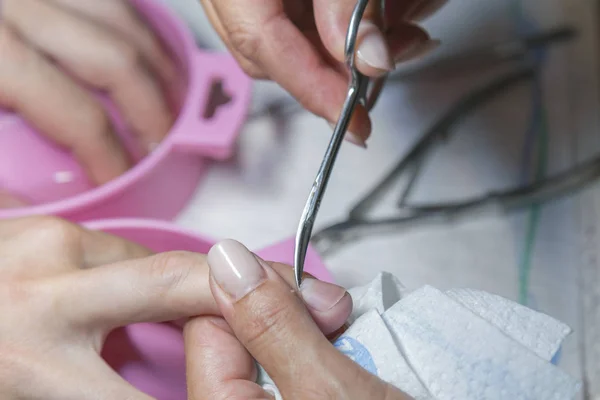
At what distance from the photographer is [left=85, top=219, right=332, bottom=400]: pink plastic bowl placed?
46 cm

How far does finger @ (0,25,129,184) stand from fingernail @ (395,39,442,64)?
29 centimetres

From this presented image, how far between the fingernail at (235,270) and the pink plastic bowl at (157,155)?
21 centimetres

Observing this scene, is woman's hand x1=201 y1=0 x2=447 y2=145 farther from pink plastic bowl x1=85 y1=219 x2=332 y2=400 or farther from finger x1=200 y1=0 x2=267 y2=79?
pink plastic bowl x1=85 y1=219 x2=332 y2=400

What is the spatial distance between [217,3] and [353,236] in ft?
0.80

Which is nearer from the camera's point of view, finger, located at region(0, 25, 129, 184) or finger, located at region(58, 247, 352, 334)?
finger, located at region(58, 247, 352, 334)

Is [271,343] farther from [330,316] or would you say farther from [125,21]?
[125,21]

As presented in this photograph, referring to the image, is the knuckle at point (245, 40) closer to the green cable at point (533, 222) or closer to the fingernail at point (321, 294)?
the fingernail at point (321, 294)

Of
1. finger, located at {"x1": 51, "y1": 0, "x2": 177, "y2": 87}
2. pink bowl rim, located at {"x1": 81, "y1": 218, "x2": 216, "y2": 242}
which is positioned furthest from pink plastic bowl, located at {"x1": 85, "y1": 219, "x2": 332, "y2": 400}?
finger, located at {"x1": 51, "y1": 0, "x2": 177, "y2": 87}

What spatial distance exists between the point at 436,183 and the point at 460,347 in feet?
1.08

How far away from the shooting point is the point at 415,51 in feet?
1.68

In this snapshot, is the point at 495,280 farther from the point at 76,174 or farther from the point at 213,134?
the point at 76,174

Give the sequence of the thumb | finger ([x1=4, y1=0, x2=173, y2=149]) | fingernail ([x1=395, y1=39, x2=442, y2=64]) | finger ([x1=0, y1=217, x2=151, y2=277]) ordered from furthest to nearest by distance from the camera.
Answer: finger ([x1=4, y1=0, x2=173, y2=149])
fingernail ([x1=395, y1=39, x2=442, y2=64])
finger ([x1=0, y1=217, x2=151, y2=277])
the thumb

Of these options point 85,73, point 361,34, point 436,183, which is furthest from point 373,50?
point 85,73

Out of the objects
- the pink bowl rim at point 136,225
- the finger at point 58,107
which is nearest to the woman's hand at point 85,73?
the finger at point 58,107
